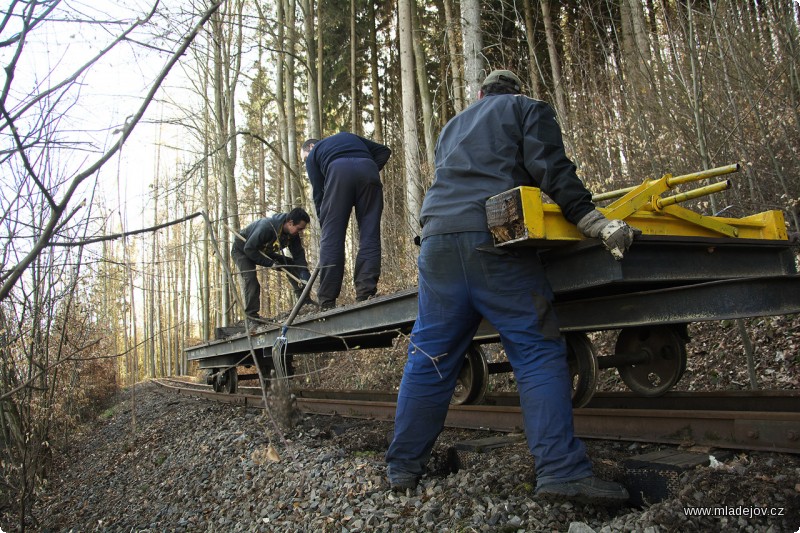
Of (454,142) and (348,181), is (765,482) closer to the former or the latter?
(454,142)

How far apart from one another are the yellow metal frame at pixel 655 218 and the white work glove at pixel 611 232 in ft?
0.63

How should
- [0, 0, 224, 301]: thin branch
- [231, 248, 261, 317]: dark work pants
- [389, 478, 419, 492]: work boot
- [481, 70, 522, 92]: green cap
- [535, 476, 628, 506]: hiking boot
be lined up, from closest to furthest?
1. [0, 0, 224, 301]: thin branch
2. [535, 476, 628, 506]: hiking boot
3. [389, 478, 419, 492]: work boot
4. [481, 70, 522, 92]: green cap
5. [231, 248, 261, 317]: dark work pants

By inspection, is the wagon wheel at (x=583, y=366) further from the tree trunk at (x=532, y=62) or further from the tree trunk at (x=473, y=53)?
the tree trunk at (x=532, y=62)

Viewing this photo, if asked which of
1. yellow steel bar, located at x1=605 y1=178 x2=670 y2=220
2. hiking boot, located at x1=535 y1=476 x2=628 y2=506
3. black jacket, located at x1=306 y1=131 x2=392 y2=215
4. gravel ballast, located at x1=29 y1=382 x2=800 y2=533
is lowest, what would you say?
gravel ballast, located at x1=29 y1=382 x2=800 y2=533

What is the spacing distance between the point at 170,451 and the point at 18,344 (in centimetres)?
215

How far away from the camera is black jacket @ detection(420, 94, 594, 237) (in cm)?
316

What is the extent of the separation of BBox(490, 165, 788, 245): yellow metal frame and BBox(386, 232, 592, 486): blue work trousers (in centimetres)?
21

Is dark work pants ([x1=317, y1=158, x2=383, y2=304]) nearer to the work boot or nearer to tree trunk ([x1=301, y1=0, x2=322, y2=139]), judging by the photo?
the work boot

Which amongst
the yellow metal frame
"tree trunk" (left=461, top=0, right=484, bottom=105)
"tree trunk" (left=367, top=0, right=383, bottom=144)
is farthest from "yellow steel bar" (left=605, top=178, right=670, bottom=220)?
"tree trunk" (left=367, top=0, right=383, bottom=144)

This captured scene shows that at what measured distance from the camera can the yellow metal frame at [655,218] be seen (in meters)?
2.92

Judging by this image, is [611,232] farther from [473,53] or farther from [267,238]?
[267,238]

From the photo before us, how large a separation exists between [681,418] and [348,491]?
2.06 meters

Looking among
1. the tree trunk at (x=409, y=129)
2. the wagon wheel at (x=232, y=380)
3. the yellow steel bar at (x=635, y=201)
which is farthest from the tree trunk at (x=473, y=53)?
the wagon wheel at (x=232, y=380)

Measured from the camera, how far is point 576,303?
3803 mm
